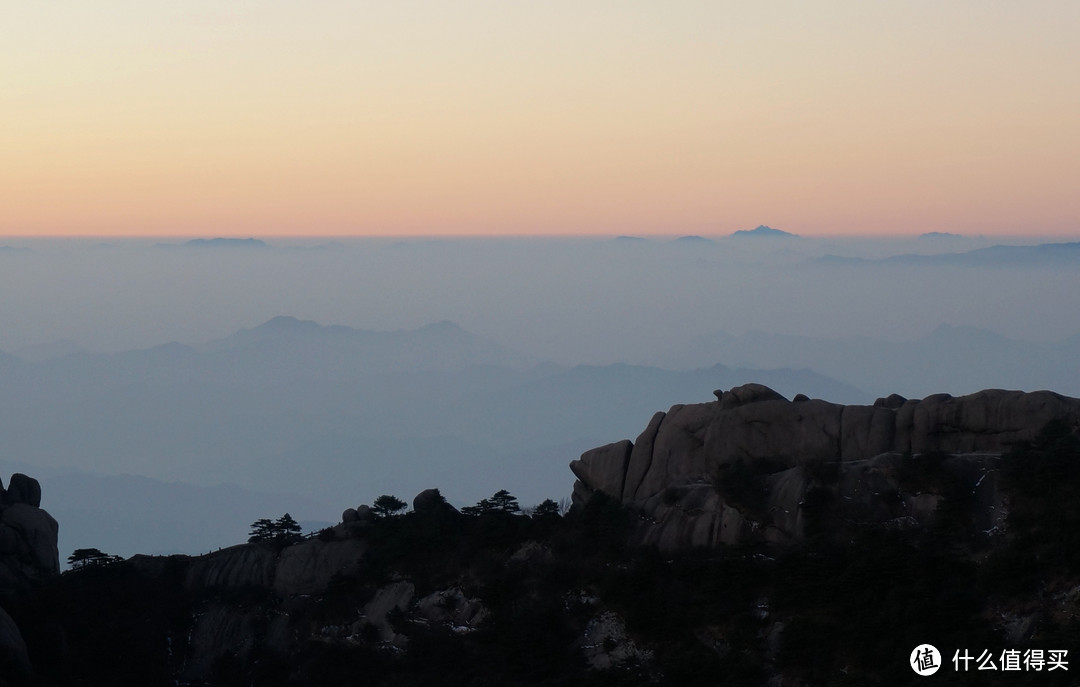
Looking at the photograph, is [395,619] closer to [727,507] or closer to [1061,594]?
[727,507]

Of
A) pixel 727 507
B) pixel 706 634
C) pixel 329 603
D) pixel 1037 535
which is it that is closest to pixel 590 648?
pixel 706 634

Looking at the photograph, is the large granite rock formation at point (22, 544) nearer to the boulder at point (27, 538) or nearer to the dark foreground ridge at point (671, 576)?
the boulder at point (27, 538)

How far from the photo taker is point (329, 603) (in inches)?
2357

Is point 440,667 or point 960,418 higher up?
point 960,418

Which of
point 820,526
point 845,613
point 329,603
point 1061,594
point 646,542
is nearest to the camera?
point 1061,594

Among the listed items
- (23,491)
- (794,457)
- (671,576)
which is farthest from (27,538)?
(794,457)

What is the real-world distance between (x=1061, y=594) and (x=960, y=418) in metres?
11.2

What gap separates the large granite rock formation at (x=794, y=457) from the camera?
51469 millimetres

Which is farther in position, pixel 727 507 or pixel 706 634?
pixel 727 507

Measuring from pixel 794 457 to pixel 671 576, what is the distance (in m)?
8.90

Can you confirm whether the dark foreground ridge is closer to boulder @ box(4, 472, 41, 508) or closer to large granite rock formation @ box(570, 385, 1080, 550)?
large granite rock formation @ box(570, 385, 1080, 550)

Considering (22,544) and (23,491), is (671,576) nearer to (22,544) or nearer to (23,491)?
(22,544)

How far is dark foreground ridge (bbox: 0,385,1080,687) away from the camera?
153 ft

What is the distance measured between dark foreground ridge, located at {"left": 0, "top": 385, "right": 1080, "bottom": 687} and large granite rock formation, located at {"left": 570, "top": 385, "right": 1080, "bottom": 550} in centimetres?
11
